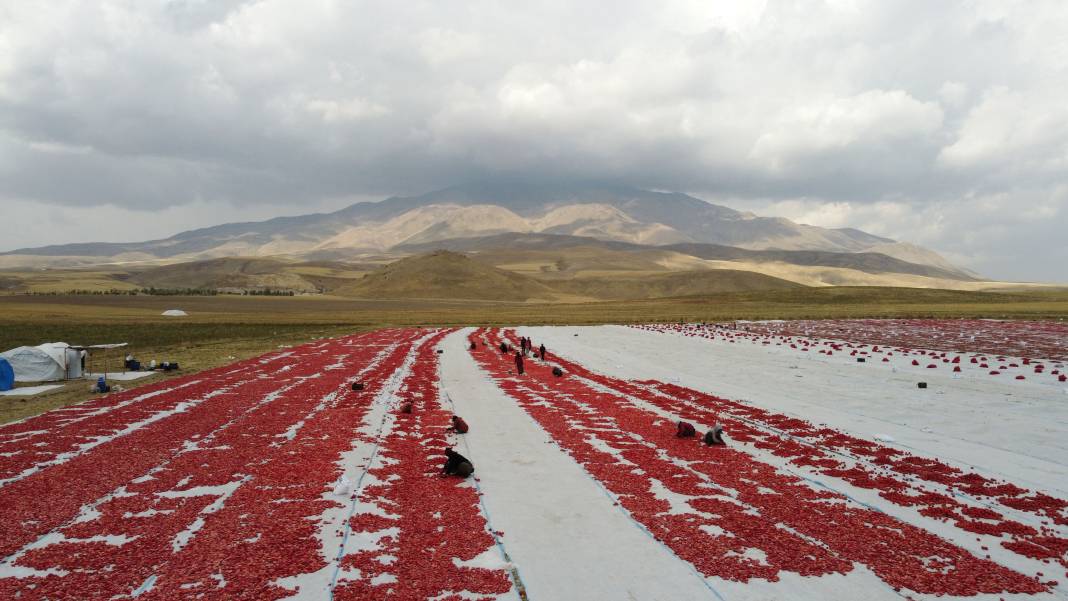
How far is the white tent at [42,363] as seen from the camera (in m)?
25.5

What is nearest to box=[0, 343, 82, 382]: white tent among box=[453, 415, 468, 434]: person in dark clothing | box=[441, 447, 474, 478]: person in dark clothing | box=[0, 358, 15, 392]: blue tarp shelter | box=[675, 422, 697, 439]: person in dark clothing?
box=[0, 358, 15, 392]: blue tarp shelter

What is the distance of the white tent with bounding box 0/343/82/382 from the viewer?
83.8 ft

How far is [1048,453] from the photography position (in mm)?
14000

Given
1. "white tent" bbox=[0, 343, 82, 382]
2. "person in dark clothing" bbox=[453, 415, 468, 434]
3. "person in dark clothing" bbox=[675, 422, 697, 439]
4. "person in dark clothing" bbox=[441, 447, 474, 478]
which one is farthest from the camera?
"white tent" bbox=[0, 343, 82, 382]

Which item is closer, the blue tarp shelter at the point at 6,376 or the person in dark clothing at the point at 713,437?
the person in dark clothing at the point at 713,437

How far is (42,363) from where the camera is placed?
84.9 ft

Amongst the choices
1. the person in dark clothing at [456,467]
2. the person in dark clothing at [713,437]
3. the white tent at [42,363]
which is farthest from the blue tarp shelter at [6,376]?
the person in dark clothing at [713,437]

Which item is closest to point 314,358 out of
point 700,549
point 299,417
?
point 299,417

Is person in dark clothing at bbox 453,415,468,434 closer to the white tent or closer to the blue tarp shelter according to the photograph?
the blue tarp shelter

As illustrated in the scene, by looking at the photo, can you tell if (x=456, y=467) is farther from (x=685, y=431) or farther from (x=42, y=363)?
(x=42, y=363)

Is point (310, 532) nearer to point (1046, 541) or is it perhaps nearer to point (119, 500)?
point (119, 500)

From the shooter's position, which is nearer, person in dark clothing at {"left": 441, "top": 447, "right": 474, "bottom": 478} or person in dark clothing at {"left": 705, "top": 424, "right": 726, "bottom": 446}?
person in dark clothing at {"left": 441, "top": 447, "right": 474, "bottom": 478}

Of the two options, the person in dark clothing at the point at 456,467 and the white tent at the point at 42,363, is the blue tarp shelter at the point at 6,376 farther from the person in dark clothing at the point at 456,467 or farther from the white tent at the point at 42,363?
the person in dark clothing at the point at 456,467

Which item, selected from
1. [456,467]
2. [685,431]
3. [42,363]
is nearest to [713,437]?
[685,431]
